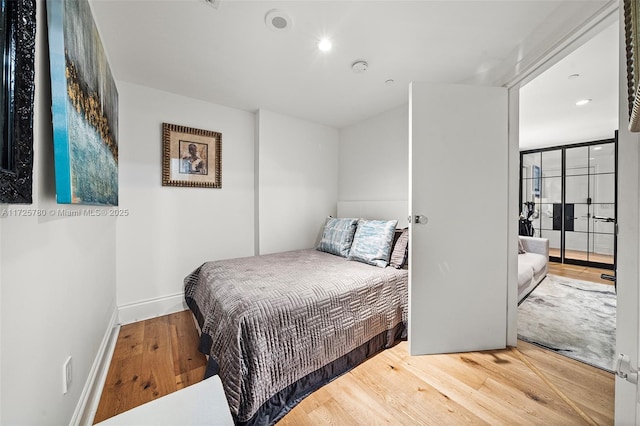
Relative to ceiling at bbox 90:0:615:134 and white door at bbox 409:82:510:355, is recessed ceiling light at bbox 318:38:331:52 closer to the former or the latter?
ceiling at bbox 90:0:615:134

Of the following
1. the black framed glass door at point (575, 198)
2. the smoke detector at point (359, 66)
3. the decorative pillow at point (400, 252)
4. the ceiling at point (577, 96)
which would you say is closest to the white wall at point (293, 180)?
the smoke detector at point (359, 66)

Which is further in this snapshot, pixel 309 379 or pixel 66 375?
pixel 309 379

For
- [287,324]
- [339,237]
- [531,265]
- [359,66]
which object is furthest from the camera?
[531,265]

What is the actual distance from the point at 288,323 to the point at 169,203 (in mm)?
1979

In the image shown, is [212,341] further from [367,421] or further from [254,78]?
[254,78]

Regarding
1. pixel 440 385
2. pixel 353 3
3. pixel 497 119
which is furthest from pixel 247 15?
pixel 440 385

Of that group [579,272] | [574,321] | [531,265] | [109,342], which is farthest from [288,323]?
[579,272]

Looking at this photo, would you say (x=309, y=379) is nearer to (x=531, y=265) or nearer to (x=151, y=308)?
(x=151, y=308)

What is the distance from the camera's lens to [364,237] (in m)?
2.50

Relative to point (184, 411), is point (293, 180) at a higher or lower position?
higher

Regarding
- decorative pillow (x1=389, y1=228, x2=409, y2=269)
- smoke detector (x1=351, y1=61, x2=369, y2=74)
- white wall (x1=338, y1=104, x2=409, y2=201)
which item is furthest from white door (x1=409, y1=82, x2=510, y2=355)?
white wall (x1=338, y1=104, x2=409, y2=201)

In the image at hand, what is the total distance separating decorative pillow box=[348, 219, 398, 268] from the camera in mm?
2305

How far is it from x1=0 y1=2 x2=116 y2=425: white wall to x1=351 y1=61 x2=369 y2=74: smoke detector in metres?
Result: 1.84

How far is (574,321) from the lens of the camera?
2.39 m
